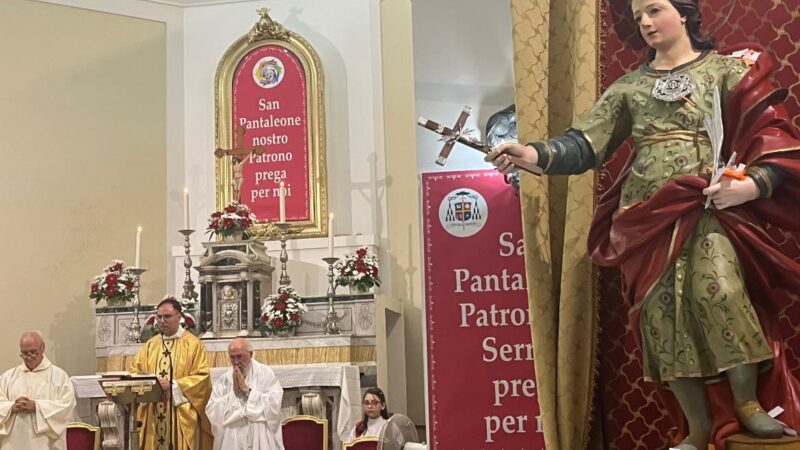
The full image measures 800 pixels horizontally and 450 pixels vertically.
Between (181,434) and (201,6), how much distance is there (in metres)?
5.53

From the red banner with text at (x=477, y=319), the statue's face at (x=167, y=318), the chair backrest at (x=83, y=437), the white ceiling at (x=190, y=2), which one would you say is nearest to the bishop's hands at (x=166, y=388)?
the statue's face at (x=167, y=318)

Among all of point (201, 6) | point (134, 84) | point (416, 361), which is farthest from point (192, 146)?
point (416, 361)

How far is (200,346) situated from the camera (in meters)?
7.51

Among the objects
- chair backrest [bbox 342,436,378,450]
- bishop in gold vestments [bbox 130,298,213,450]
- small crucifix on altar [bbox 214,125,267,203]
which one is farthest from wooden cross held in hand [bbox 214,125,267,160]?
chair backrest [bbox 342,436,378,450]

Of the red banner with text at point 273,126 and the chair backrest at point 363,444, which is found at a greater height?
the red banner with text at point 273,126

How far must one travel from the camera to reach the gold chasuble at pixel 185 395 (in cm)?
729

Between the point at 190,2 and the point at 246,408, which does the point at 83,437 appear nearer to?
the point at 246,408

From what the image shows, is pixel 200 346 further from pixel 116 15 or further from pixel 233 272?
pixel 116 15

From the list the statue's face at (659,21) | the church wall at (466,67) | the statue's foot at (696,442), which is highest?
the church wall at (466,67)

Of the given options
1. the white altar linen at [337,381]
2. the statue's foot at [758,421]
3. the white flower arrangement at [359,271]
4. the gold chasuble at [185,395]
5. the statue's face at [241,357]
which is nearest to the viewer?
the statue's foot at [758,421]

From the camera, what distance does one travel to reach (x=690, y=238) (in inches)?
105

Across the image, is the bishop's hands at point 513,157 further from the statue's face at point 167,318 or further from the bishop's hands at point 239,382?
the statue's face at point 167,318

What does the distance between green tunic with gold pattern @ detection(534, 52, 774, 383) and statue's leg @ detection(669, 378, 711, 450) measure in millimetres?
60

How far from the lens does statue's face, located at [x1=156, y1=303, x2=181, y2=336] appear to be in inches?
291
